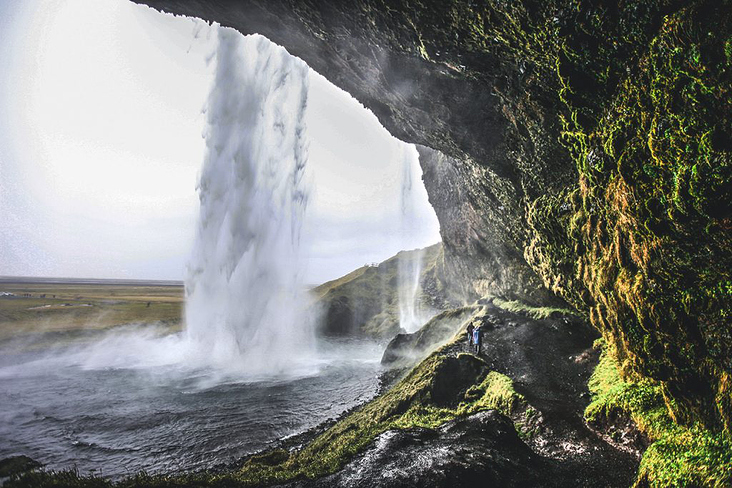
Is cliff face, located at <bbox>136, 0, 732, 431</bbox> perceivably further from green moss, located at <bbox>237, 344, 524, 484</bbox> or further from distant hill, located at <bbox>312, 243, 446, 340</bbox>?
distant hill, located at <bbox>312, 243, 446, 340</bbox>

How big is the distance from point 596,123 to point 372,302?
4668 centimetres

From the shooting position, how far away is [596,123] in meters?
7.98

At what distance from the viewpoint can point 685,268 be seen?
5.88 m

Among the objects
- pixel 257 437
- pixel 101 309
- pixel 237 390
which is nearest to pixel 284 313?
pixel 237 390

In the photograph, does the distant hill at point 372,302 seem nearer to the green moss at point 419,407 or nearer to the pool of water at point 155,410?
the pool of water at point 155,410

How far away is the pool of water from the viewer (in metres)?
11.4

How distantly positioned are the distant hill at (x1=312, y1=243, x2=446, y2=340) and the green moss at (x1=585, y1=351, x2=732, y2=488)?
33.8m

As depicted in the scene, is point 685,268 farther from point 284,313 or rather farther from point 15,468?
point 284,313

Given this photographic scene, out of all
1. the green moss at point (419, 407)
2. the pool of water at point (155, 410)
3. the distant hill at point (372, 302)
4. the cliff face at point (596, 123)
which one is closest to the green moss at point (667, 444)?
the cliff face at point (596, 123)

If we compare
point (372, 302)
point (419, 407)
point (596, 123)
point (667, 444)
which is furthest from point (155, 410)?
point (372, 302)

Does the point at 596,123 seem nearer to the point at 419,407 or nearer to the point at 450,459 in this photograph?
the point at 450,459

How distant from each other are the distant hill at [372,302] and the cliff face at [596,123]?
30.7 meters

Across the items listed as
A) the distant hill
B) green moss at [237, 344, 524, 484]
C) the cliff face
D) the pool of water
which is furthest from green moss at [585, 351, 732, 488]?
the distant hill

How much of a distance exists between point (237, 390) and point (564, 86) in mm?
22264
